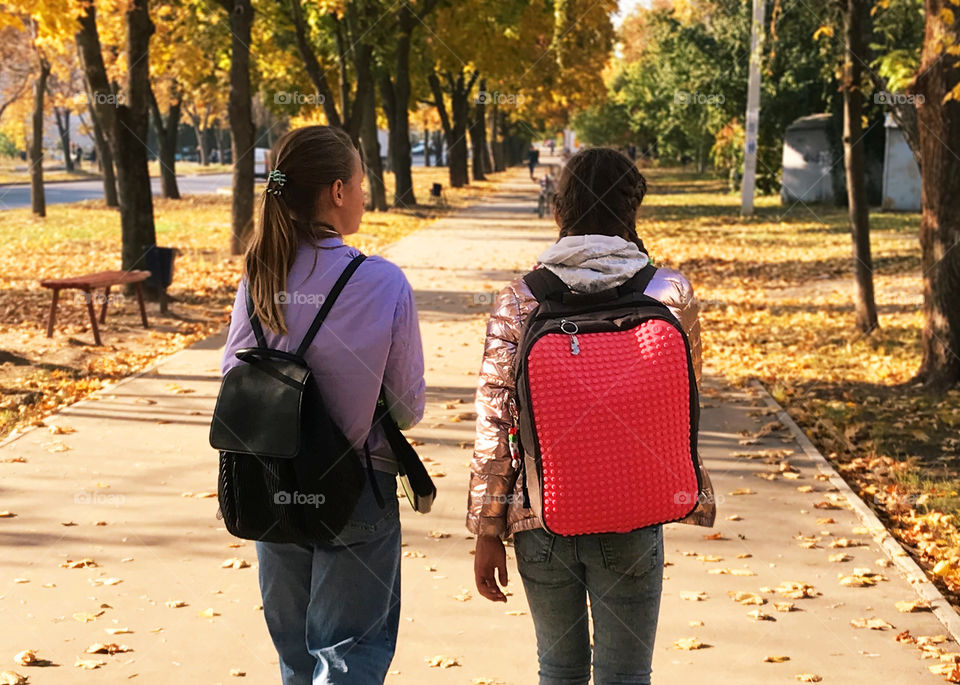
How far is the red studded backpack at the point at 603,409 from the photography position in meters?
2.66

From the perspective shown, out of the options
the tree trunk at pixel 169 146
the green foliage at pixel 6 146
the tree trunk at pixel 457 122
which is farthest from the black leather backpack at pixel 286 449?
the green foliage at pixel 6 146

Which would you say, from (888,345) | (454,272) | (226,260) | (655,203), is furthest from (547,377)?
(655,203)

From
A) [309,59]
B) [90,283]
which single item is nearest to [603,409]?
Result: [90,283]

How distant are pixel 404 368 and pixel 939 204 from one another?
7466 millimetres

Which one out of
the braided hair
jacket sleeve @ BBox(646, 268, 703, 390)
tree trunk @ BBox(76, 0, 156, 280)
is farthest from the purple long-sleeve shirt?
tree trunk @ BBox(76, 0, 156, 280)

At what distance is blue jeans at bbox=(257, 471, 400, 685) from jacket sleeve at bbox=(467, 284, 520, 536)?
216mm

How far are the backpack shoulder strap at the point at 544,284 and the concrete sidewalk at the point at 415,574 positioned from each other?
206cm

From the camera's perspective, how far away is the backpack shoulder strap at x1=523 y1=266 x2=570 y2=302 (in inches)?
109

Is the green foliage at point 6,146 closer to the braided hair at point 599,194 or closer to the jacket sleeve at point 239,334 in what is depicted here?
the jacket sleeve at point 239,334

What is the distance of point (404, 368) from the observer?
9.58 feet

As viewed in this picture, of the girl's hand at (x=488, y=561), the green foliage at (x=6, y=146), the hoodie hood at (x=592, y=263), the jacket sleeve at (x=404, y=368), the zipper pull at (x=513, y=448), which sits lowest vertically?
the girl's hand at (x=488, y=561)

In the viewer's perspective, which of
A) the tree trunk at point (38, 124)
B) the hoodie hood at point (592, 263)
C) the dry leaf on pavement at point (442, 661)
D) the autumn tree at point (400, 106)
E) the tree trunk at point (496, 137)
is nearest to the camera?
Answer: the hoodie hood at point (592, 263)

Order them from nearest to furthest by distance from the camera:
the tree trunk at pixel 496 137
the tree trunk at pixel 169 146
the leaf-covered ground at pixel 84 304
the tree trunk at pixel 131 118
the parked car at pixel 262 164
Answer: the parked car at pixel 262 164 → the leaf-covered ground at pixel 84 304 → the tree trunk at pixel 131 118 → the tree trunk at pixel 169 146 → the tree trunk at pixel 496 137

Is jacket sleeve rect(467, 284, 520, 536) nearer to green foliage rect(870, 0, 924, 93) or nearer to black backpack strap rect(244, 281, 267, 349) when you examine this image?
black backpack strap rect(244, 281, 267, 349)
